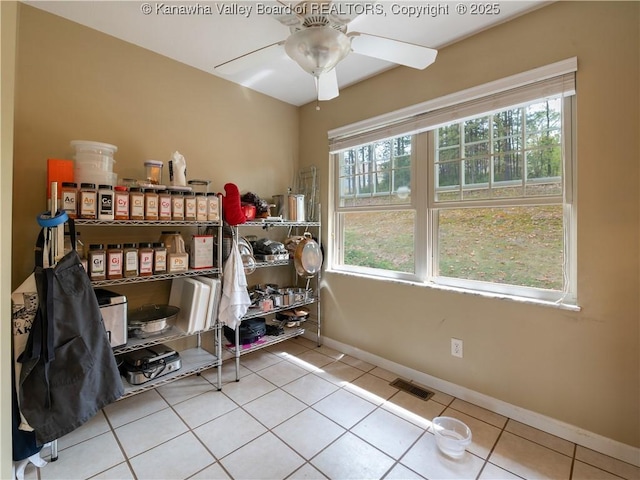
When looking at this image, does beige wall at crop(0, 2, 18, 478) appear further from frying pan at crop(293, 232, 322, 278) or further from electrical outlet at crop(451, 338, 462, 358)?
electrical outlet at crop(451, 338, 462, 358)

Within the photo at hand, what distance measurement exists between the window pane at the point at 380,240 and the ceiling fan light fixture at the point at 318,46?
145 centimetres

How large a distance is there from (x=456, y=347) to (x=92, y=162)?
8.96ft

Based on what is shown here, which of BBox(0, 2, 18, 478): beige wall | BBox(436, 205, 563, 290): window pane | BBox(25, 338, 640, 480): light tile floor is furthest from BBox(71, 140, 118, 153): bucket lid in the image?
BBox(436, 205, 563, 290): window pane

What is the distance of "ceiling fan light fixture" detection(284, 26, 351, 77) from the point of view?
135cm

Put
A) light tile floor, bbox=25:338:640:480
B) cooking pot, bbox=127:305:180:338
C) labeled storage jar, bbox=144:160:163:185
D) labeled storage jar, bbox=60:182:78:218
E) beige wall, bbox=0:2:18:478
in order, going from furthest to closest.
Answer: labeled storage jar, bbox=144:160:163:185, cooking pot, bbox=127:305:180:338, labeled storage jar, bbox=60:182:78:218, light tile floor, bbox=25:338:640:480, beige wall, bbox=0:2:18:478

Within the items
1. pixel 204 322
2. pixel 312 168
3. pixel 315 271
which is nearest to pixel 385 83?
pixel 312 168

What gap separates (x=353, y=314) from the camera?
2.86m

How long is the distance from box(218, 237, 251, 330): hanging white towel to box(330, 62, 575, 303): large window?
119 cm

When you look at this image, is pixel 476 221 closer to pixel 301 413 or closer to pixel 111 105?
pixel 301 413

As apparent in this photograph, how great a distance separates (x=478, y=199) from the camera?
2.14 m

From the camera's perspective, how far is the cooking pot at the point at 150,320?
6.41 feet

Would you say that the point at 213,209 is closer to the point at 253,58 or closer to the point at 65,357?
the point at 253,58

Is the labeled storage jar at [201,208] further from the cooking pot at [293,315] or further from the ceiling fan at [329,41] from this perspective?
the cooking pot at [293,315]

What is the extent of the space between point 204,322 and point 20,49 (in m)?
2.05
